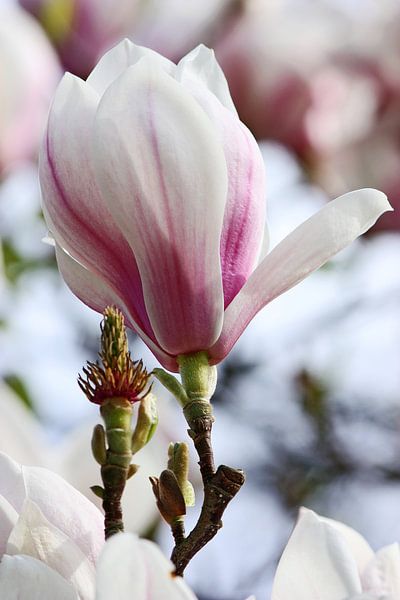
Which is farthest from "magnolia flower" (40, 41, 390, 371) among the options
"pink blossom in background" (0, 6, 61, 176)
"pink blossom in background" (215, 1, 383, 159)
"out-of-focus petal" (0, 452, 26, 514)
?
"pink blossom in background" (215, 1, 383, 159)

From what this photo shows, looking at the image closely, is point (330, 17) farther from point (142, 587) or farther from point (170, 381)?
point (142, 587)

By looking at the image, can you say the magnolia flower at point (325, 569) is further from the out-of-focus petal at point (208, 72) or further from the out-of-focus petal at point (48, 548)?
the out-of-focus petal at point (208, 72)

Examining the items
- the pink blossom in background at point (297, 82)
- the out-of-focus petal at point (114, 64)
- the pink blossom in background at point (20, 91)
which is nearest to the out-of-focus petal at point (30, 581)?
the out-of-focus petal at point (114, 64)

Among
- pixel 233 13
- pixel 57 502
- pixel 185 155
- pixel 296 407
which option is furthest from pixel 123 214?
pixel 296 407

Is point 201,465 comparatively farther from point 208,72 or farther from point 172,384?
point 208,72

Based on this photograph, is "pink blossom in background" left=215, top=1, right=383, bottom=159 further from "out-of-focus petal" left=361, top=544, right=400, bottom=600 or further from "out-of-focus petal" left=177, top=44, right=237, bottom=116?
"out-of-focus petal" left=361, top=544, right=400, bottom=600

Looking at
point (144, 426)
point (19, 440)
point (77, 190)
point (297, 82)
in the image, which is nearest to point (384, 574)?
point (144, 426)

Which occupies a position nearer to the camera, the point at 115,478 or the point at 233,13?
the point at 115,478
